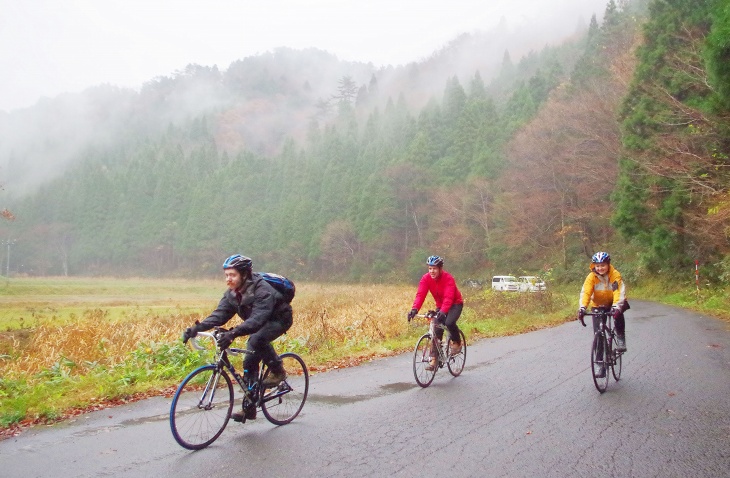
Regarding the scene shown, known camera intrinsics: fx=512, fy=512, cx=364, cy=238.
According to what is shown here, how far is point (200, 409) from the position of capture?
5.15 m

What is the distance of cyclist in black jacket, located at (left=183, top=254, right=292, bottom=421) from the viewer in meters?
5.26

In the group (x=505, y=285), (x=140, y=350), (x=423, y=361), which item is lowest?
(x=505, y=285)

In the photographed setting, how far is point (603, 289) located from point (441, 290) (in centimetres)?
248

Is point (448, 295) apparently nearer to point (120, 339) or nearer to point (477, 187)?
point (120, 339)

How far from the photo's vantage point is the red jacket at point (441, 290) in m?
8.21

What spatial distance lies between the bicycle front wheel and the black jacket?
1.70 feet

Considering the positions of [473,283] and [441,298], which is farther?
[473,283]

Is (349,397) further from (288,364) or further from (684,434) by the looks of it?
(684,434)

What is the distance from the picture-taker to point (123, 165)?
139500 mm

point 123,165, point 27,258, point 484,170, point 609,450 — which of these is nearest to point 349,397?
point 609,450

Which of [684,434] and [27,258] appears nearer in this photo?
[684,434]

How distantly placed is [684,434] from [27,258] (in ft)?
388

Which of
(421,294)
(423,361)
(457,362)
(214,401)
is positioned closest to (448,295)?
(421,294)

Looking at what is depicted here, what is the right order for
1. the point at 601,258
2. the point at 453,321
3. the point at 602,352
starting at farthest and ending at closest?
the point at 453,321, the point at 601,258, the point at 602,352
